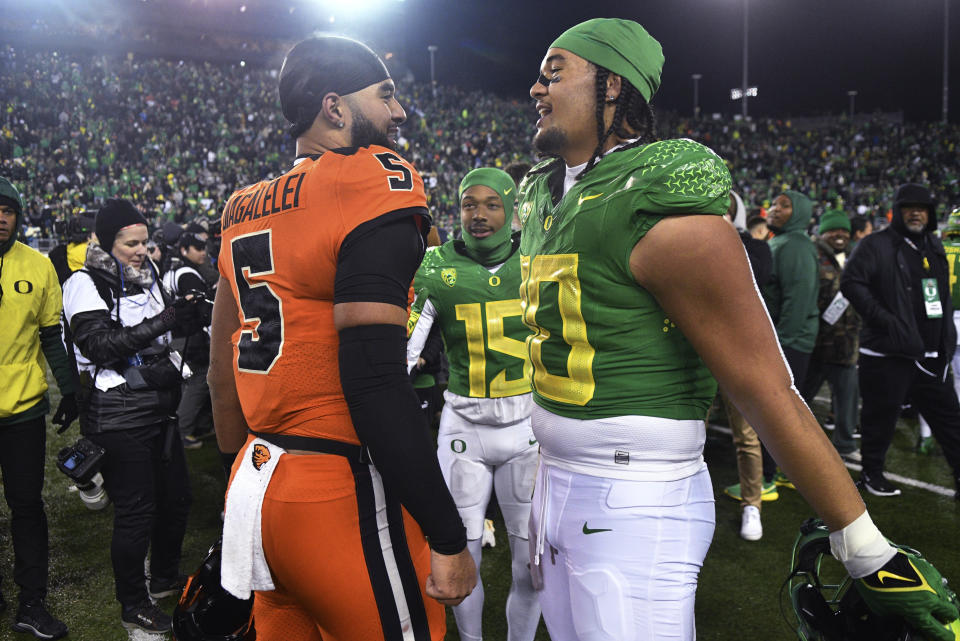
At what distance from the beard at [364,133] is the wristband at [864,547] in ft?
4.33

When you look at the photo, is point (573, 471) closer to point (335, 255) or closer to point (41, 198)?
point (335, 255)

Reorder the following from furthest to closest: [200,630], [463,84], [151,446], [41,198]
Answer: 1. [463,84]
2. [41,198]
3. [151,446]
4. [200,630]

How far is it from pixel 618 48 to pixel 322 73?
74 centimetres

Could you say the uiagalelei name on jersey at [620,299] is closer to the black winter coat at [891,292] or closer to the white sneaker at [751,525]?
the white sneaker at [751,525]

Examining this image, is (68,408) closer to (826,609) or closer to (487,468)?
(487,468)

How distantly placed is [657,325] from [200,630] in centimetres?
162

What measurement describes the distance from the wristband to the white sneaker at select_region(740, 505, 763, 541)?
11.1 ft

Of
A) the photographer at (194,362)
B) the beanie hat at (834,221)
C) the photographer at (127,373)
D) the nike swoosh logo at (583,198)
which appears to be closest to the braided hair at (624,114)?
the nike swoosh logo at (583,198)

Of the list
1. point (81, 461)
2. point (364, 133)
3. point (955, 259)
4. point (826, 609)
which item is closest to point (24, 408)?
point (81, 461)

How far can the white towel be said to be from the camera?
149cm

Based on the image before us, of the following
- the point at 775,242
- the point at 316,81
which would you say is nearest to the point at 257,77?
the point at 775,242

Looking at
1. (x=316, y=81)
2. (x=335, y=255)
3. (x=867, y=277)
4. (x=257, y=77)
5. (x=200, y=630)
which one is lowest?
(x=200, y=630)

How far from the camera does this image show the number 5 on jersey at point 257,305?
151 centimetres

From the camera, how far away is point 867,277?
16.0 feet
